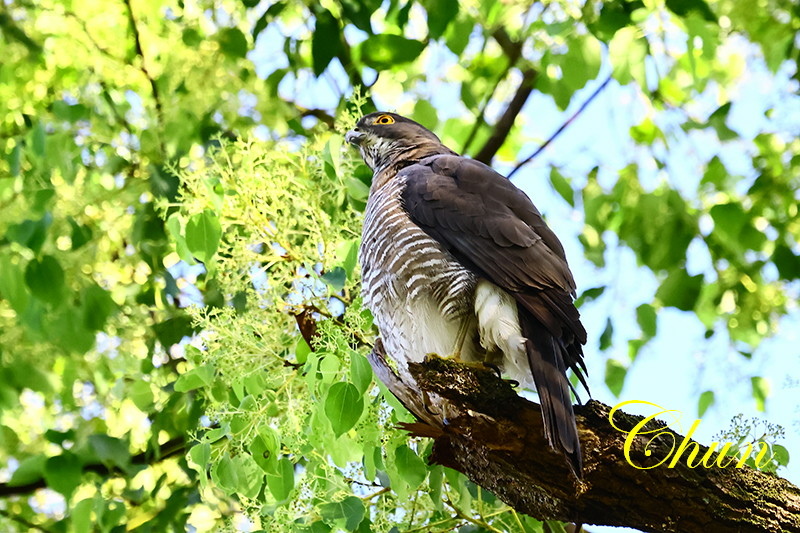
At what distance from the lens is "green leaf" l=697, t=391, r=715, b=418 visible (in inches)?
159

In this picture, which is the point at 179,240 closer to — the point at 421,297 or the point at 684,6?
the point at 421,297

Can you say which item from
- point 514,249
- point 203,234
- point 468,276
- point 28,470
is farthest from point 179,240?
point 28,470

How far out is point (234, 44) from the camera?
4105 millimetres

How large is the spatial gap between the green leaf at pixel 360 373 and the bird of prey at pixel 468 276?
0.19 m

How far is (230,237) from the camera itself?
261 centimetres

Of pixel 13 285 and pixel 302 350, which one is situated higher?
pixel 13 285

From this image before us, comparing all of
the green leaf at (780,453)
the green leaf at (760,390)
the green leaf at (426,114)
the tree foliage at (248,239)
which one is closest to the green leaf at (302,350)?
the tree foliage at (248,239)

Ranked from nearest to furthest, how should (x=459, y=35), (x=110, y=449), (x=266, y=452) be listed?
1. (x=266, y=452)
2. (x=110, y=449)
3. (x=459, y=35)

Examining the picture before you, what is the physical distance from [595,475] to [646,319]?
239 centimetres

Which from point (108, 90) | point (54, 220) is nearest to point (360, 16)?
point (108, 90)

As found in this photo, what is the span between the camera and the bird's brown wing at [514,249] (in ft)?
7.21

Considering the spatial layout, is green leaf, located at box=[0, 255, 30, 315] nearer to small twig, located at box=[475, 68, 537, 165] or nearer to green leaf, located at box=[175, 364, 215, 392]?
green leaf, located at box=[175, 364, 215, 392]

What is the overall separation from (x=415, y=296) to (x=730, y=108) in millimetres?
2410

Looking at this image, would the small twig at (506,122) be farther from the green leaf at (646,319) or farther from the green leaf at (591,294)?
the green leaf at (646,319)
